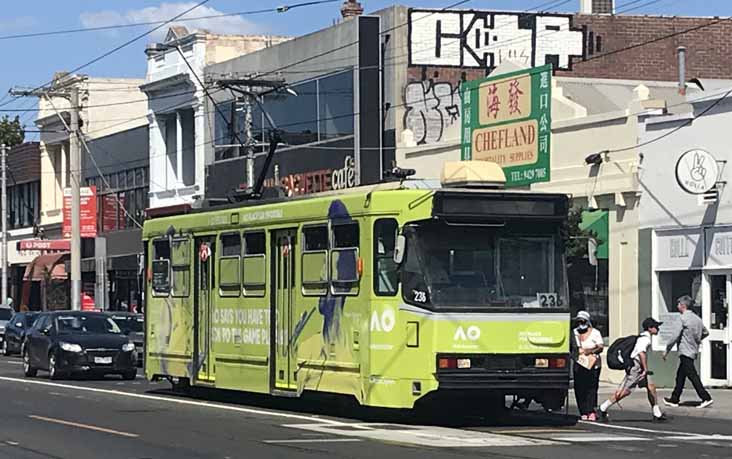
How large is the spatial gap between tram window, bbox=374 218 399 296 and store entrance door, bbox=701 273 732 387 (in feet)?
35.1

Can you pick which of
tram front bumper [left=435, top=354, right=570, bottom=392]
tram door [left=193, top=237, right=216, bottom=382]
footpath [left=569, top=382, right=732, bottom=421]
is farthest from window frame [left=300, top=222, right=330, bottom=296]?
footpath [left=569, top=382, right=732, bottom=421]

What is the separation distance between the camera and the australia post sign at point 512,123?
32.1 metres

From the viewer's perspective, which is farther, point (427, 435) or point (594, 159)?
point (594, 159)

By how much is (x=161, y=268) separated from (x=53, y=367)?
710 centimetres

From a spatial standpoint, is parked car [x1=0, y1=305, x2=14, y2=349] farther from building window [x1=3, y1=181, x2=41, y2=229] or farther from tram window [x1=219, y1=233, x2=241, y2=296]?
tram window [x1=219, y1=233, x2=241, y2=296]

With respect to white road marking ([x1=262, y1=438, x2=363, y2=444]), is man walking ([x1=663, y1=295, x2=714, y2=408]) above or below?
above

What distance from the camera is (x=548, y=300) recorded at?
18.7 meters

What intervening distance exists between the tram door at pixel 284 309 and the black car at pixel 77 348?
10516mm

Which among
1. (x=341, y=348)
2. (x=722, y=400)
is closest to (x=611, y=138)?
(x=722, y=400)

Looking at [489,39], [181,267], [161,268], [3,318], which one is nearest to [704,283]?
[181,267]

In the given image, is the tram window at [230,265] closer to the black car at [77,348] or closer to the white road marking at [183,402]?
the white road marking at [183,402]

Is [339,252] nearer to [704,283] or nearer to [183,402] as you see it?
[183,402]

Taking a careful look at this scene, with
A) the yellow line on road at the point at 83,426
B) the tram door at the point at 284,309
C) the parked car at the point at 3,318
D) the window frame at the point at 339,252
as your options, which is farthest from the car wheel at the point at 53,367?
the parked car at the point at 3,318

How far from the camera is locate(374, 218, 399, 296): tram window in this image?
18.5 m
